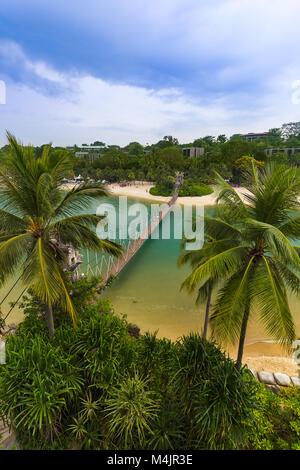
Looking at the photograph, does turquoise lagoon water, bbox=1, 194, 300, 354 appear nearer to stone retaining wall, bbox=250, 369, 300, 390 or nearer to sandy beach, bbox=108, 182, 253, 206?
stone retaining wall, bbox=250, 369, 300, 390

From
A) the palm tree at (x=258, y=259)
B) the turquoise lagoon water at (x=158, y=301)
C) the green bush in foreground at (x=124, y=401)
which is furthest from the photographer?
the turquoise lagoon water at (x=158, y=301)

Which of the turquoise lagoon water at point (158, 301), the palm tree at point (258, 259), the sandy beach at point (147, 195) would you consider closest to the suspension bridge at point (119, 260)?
the turquoise lagoon water at point (158, 301)

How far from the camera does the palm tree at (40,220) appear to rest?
3.34 metres

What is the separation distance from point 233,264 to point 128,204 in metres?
25.9

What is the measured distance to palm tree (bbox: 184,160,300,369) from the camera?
117 inches

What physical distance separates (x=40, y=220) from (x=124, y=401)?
3004 mm

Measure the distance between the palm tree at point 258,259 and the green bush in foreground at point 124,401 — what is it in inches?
32.7

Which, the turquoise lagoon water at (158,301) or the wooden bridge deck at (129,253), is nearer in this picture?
the turquoise lagoon water at (158,301)

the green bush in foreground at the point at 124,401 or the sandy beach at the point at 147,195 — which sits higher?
the sandy beach at the point at 147,195

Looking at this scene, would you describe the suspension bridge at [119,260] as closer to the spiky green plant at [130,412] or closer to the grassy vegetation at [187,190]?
the spiky green plant at [130,412]

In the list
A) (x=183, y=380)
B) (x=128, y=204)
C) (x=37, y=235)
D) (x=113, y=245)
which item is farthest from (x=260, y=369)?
(x=128, y=204)

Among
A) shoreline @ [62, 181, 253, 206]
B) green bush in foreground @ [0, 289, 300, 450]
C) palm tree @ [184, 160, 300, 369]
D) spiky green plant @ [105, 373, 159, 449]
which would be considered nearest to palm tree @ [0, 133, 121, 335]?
green bush in foreground @ [0, 289, 300, 450]

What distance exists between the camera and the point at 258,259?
11.5ft
